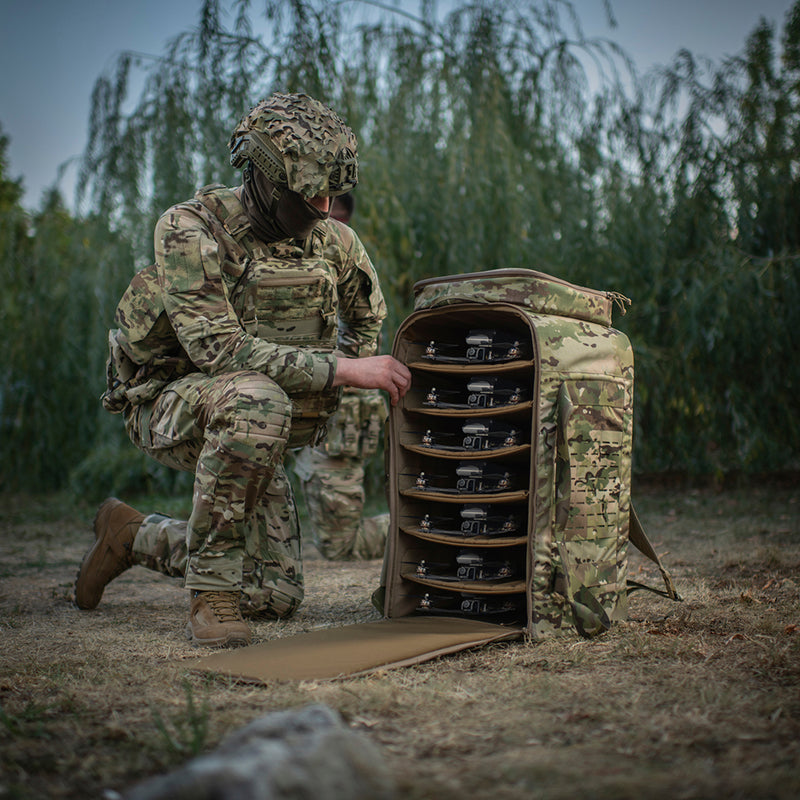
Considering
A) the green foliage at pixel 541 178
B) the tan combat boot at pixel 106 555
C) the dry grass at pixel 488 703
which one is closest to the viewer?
the dry grass at pixel 488 703

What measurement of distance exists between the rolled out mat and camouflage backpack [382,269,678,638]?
13cm

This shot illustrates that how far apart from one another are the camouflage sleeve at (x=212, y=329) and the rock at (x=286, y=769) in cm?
145

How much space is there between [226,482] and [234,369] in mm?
350

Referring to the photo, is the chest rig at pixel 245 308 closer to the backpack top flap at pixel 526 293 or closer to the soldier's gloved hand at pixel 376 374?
the soldier's gloved hand at pixel 376 374

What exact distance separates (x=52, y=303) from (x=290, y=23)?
10.2 feet

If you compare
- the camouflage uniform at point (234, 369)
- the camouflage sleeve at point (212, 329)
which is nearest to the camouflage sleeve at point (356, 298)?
the camouflage uniform at point (234, 369)

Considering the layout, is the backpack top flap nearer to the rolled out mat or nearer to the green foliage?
the rolled out mat

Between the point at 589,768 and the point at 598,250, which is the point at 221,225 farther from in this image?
the point at 598,250

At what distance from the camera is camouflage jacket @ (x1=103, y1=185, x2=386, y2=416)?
8.90ft

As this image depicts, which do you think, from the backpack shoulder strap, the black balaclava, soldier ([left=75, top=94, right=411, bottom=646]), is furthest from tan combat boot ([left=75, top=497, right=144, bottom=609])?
the backpack shoulder strap

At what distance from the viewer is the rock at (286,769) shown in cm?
114

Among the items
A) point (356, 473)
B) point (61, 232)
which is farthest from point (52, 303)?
point (356, 473)

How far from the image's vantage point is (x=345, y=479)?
4230mm

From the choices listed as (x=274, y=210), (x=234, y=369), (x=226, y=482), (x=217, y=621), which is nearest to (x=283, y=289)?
(x=274, y=210)
